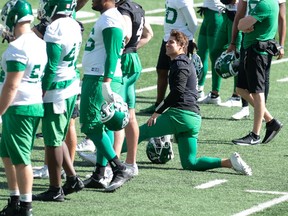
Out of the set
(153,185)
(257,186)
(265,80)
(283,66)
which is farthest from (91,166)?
(283,66)

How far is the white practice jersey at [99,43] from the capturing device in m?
9.49

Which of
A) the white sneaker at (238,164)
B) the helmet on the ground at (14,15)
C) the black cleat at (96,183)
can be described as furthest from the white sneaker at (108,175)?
the helmet on the ground at (14,15)

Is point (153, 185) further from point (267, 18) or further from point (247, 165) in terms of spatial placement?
point (267, 18)

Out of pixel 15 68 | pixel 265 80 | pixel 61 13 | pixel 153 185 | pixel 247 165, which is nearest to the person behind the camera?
pixel 15 68

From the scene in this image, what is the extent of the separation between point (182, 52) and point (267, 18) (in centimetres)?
192

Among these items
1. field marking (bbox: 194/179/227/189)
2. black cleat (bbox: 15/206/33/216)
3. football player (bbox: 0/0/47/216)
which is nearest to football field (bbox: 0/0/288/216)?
field marking (bbox: 194/179/227/189)

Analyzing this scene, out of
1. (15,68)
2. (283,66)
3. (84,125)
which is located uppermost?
(15,68)

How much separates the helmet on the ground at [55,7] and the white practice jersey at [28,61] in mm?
777

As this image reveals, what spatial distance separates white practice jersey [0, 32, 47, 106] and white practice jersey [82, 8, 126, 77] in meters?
1.06

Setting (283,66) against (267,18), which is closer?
(267,18)

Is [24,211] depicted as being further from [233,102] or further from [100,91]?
[233,102]

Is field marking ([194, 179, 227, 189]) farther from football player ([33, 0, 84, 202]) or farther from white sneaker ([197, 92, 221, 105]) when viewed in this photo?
white sneaker ([197, 92, 221, 105])

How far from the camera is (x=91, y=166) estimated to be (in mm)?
10906

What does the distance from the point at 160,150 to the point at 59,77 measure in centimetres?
209
